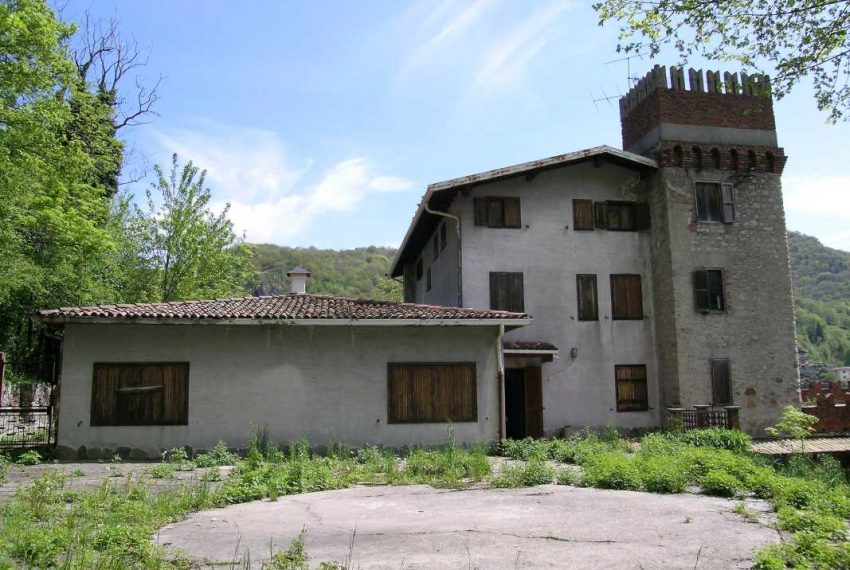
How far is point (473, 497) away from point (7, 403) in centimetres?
2157

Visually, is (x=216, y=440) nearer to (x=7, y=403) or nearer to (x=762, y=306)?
(x=7, y=403)

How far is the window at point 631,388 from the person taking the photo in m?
19.8

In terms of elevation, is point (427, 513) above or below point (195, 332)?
below

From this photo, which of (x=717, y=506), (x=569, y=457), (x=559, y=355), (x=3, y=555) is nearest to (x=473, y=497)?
(x=717, y=506)

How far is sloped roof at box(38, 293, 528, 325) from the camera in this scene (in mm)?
13750


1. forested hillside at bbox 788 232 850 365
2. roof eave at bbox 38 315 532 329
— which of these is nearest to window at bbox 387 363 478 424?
roof eave at bbox 38 315 532 329

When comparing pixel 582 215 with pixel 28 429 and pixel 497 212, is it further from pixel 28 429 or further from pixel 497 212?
pixel 28 429

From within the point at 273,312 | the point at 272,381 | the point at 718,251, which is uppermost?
the point at 718,251

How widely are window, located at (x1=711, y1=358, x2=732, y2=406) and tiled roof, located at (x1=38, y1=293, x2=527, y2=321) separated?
7.99m

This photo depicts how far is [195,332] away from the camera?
47.9 feet

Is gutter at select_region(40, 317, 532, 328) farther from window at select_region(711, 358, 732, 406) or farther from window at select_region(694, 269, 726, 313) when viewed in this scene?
window at select_region(711, 358, 732, 406)

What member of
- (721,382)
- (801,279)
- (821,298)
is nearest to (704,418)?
(721,382)

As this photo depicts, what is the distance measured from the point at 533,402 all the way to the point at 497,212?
5.69m

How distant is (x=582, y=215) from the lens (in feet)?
67.6
